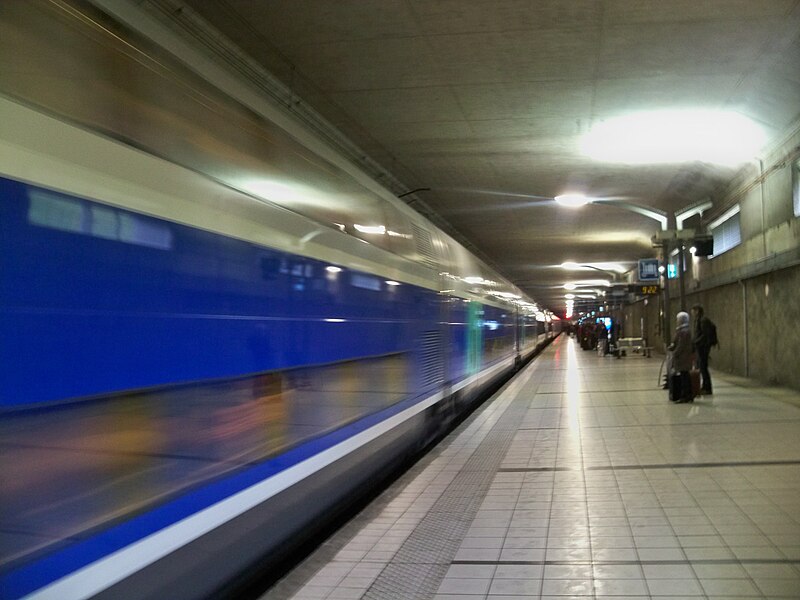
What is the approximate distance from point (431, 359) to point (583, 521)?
370cm

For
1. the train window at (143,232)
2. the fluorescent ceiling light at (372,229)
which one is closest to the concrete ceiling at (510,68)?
the fluorescent ceiling light at (372,229)

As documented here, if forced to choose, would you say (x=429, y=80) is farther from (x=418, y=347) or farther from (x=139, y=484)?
(x=139, y=484)

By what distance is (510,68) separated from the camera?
8.59 meters

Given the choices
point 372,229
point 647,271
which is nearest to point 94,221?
point 372,229

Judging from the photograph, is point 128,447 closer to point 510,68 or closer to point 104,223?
point 104,223

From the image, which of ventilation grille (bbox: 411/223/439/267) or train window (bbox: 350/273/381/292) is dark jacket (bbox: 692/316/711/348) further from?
train window (bbox: 350/273/381/292)

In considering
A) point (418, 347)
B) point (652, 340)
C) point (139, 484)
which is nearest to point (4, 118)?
point (139, 484)

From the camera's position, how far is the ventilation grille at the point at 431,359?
7866mm

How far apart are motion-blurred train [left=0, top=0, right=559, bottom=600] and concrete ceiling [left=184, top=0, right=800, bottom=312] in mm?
2989

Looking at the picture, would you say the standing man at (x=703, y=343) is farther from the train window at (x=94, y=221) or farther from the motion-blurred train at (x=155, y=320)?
the train window at (x=94, y=221)

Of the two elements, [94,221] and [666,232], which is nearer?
[94,221]

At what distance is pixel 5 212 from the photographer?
210cm

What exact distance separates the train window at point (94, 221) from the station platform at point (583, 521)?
206 cm

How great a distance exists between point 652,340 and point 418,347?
28697 mm
